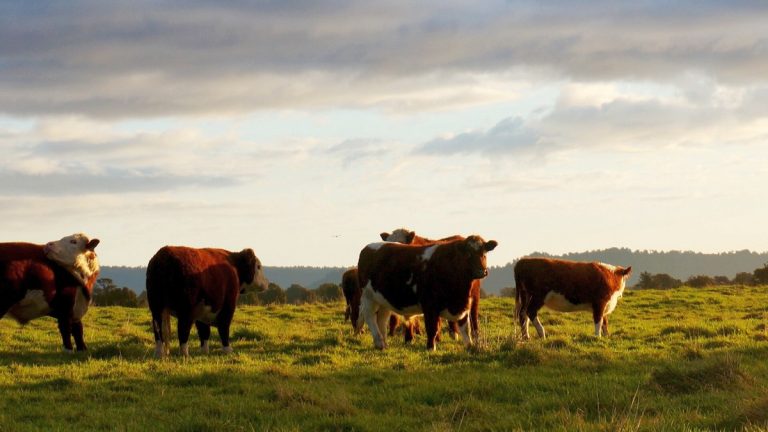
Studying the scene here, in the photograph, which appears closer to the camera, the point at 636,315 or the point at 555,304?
the point at 555,304

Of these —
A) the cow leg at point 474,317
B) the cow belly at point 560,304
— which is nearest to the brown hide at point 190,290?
the cow leg at point 474,317

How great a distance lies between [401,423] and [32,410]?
4.62m

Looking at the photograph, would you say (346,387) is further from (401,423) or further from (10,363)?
(10,363)

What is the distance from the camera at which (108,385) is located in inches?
498

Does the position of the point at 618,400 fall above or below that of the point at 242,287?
below

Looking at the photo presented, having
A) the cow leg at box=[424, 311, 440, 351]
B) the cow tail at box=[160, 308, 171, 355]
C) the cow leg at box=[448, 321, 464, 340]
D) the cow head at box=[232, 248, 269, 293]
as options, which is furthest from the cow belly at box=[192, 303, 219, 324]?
the cow leg at box=[448, 321, 464, 340]

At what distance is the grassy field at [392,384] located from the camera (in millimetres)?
10203

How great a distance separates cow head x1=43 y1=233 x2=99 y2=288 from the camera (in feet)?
54.7

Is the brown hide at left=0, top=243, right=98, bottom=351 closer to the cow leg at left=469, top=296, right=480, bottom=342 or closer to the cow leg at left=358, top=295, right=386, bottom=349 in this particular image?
the cow leg at left=358, top=295, right=386, bottom=349

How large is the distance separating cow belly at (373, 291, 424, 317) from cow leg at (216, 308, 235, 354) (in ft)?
9.11

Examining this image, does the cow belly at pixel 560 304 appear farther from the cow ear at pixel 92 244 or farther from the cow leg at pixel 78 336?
the cow leg at pixel 78 336

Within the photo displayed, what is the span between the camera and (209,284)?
16453 mm

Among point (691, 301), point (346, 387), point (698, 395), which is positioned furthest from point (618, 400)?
point (691, 301)

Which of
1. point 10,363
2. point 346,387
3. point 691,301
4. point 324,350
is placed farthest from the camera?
point 691,301
